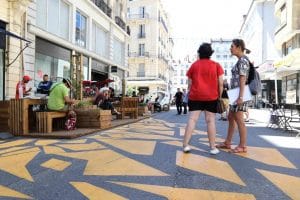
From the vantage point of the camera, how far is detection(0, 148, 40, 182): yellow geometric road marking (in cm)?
555

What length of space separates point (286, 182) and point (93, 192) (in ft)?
7.52

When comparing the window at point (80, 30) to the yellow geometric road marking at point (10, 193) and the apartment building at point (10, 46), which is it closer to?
the apartment building at point (10, 46)

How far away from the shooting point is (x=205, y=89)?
7.06 m

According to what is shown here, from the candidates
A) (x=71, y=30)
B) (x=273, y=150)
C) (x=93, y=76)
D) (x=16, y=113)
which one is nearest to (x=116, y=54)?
(x=93, y=76)

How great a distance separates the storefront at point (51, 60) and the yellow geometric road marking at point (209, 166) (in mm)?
12978

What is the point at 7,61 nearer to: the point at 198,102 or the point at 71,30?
the point at 71,30

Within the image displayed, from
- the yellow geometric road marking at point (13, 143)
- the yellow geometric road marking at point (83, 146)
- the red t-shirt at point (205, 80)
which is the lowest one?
the yellow geometric road marking at point (83, 146)

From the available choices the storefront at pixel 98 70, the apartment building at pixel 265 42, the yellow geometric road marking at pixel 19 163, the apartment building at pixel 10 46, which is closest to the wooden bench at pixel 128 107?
the apartment building at pixel 10 46

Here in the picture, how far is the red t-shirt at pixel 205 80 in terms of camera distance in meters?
7.07

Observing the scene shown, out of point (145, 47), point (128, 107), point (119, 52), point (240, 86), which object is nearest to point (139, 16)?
point (145, 47)

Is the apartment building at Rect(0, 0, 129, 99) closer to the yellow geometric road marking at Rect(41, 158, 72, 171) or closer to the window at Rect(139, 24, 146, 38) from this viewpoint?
the yellow geometric road marking at Rect(41, 158, 72, 171)

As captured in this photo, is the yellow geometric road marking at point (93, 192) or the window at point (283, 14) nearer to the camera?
the yellow geometric road marking at point (93, 192)

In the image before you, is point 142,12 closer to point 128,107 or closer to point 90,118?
point 128,107

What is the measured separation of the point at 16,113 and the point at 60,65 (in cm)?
1197
